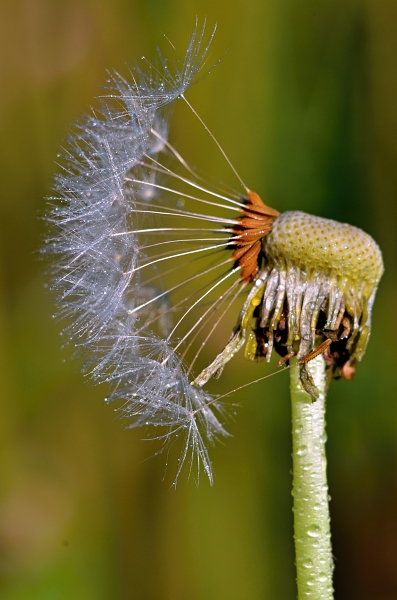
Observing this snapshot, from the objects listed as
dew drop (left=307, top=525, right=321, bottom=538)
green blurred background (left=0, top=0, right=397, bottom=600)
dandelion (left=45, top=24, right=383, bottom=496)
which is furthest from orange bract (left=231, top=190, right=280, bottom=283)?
green blurred background (left=0, top=0, right=397, bottom=600)

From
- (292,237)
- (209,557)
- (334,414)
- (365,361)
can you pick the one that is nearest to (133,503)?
(209,557)

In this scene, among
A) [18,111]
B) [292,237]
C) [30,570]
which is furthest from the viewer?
[18,111]

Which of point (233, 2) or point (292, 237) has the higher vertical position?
point (233, 2)

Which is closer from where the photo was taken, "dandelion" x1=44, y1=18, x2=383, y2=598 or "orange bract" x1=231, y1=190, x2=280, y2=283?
"dandelion" x1=44, y1=18, x2=383, y2=598

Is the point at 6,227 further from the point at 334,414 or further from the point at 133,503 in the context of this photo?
the point at 334,414

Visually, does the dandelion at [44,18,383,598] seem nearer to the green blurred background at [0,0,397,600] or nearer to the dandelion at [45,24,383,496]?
the dandelion at [45,24,383,496]

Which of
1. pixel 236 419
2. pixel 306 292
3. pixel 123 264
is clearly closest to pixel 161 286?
pixel 123 264

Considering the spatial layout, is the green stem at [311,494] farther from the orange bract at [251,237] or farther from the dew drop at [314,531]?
the orange bract at [251,237]

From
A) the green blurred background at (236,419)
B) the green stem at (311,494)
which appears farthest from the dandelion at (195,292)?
the green blurred background at (236,419)
